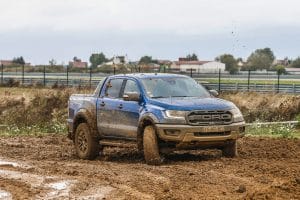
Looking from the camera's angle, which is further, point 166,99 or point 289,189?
point 166,99

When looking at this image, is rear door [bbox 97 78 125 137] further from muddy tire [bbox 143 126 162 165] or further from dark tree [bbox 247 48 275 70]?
Result: dark tree [bbox 247 48 275 70]

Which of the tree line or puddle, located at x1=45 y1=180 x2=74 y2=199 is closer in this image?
puddle, located at x1=45 y1=180 x2=74 y2=199

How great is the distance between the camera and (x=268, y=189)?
10492 millimetres

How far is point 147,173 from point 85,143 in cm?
389

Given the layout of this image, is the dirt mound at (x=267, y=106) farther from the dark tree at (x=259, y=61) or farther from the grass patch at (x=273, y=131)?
the dark tree at (x=259, y=61)

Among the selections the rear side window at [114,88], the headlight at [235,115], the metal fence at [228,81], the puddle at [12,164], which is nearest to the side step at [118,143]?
the rear side window at [114,88]

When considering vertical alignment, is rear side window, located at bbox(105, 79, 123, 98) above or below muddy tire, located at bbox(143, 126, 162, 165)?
above

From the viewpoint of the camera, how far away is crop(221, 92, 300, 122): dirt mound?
3484cm

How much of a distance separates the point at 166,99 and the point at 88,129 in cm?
233

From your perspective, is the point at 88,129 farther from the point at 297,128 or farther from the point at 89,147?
the point at 297,128

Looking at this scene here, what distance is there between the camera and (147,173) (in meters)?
12.6

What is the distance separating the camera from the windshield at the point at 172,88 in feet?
49.1

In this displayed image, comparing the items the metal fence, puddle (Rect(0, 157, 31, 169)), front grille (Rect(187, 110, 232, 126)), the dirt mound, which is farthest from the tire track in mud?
the metal fence

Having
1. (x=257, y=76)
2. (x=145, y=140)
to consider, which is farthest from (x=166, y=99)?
(x=257, y=76)
